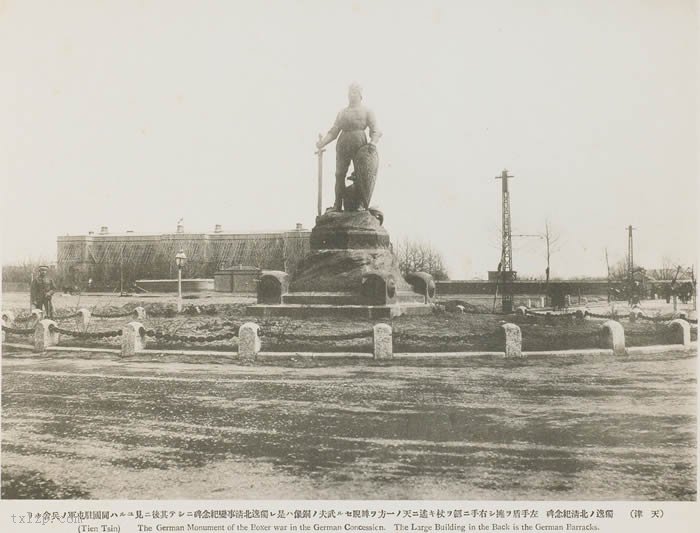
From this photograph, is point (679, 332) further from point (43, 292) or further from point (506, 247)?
point (43, 292)

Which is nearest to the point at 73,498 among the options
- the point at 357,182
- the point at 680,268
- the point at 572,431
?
the point at 572,431

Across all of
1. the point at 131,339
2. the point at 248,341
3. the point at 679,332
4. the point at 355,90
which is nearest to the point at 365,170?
the point at 355,90

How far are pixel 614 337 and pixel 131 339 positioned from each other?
23.2 feet

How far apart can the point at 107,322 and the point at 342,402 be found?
339 inches

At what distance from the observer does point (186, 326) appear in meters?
11.6

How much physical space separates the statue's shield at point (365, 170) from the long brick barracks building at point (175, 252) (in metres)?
7.78

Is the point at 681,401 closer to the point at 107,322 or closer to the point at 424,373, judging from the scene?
the point at 424,373

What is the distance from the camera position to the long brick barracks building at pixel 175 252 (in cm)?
2048

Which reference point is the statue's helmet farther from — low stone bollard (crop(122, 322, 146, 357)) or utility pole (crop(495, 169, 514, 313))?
low stone bollard (crop(122, 322, 146, 357))

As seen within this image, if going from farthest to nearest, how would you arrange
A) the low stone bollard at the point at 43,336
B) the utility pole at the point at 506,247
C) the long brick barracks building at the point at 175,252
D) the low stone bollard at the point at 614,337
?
the long brick barracks building at the point at 175,252
the utility pole at the point at 506,247
the low stone bollard at the point at 43,336
the low stone bollard at the point at 614,337

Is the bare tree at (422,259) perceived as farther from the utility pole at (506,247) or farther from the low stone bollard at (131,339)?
the low stone bollard at (131,339)

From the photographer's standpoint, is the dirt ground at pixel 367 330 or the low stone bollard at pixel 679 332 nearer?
the dirt ground at pixel 367 330

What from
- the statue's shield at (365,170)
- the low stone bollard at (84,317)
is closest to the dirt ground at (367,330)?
the low stone bollard at (84,317)

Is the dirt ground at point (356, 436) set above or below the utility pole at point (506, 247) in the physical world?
below
